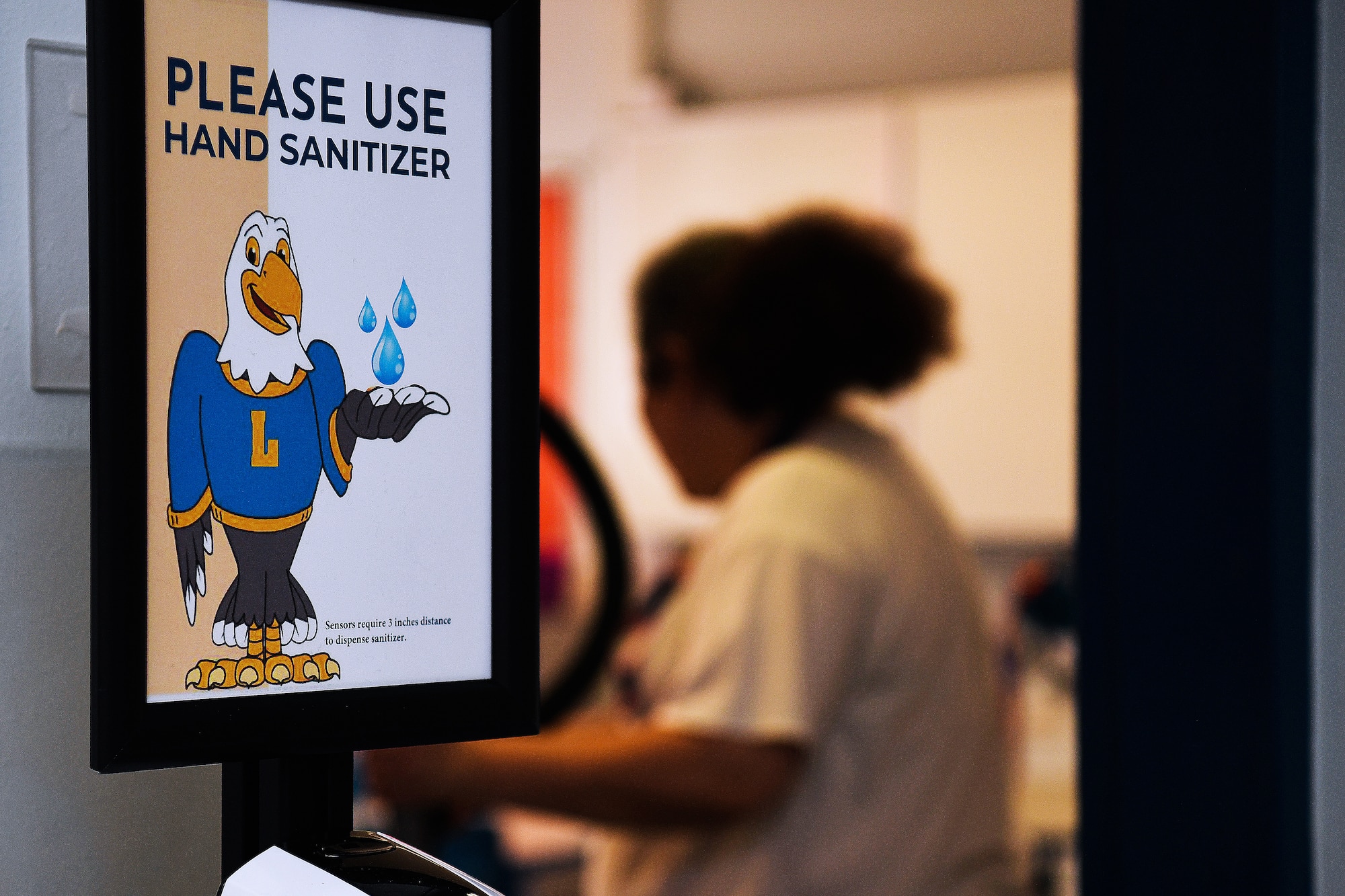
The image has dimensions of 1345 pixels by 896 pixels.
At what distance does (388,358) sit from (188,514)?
9 centimetres

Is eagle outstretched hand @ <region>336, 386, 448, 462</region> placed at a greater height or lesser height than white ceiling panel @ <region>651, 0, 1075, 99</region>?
lesser

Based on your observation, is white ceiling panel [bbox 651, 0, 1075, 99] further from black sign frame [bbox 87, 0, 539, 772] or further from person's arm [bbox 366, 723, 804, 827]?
black sign frame [bbox 87, 0, 539, 772]

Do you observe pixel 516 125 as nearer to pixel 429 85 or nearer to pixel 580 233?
pixel 429 85

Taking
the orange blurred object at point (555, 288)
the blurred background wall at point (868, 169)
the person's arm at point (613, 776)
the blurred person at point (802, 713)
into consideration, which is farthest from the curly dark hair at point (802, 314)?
the orange blurred object at point (555, 288)

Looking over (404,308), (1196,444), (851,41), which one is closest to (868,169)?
(851,41)

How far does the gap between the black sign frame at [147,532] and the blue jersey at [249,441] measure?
0.01 metres

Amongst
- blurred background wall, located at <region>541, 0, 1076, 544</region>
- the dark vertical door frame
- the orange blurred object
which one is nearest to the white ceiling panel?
blurred background wall, located at <region>541, 0, 1076, 544</region>

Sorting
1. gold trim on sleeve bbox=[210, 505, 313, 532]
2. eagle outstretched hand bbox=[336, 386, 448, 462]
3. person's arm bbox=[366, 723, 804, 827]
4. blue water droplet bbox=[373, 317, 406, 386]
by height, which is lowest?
person's arm bbox=[366, 723, 804, 827]

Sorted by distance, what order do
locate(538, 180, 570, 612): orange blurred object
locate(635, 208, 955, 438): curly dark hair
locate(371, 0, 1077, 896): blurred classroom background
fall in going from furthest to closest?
locate(538, 180, 570, 612): orange blurred object → locate(371, 0, 1077, 896): blurred classroom background → locate(635, 208, 955, 438): curly dark hair

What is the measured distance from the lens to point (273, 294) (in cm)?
42

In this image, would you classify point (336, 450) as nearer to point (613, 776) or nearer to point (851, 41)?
point (613, 776)

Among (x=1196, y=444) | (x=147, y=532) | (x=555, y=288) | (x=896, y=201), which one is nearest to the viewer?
(x=147, y=532)

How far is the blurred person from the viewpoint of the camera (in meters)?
1.29

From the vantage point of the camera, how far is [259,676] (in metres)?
0.41
